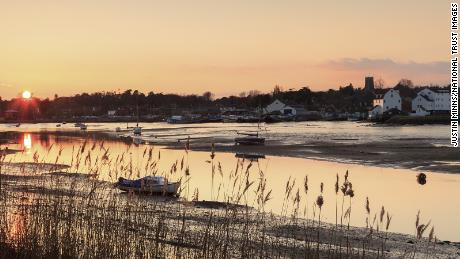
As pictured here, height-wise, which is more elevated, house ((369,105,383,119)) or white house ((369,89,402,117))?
white house ((369,89,402,117))

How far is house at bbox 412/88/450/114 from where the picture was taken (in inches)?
6171

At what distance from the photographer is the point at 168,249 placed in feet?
35.7

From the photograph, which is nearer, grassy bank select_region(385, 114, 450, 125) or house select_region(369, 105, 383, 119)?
grassy bank select_region(385, 114, 450, 125)

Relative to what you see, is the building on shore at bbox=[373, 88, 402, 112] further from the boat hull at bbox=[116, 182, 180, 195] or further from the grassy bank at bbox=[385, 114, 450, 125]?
the boat hull at bbox=[116, 182, 180, 195]

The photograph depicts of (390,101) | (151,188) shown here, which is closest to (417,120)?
(390,101)

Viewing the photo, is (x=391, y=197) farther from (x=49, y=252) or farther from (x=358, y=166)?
(x=49, y=252)

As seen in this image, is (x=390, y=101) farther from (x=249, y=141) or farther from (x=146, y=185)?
(x=146, y=185)

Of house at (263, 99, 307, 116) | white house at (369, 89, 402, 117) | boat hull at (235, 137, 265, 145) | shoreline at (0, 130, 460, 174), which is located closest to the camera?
shoreline at (0, 130, 460, 174)

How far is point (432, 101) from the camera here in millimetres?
158375

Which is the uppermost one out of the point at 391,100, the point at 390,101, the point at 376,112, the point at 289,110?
the point at 391,100

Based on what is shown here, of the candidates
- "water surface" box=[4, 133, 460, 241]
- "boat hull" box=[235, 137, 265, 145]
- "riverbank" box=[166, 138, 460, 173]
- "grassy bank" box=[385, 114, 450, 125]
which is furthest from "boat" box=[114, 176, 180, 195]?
"grassy bank" box=[385, 114, 450, 125]

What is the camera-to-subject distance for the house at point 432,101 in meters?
157

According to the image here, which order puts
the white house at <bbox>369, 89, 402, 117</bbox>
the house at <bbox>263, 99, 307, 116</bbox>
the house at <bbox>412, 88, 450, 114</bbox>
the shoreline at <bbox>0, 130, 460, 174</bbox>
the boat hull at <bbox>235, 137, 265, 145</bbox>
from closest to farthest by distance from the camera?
1. the shoreline at <bbox>0, 130, 460, 174</bbox>
2. the boat hull at <bbox>235, 137, 265, 145</bbox>
3. the house at <bbox>412, 88, 450, 114</bbox>
4. the white house at <bbox>369, 89, 402, 117</bbox>
5. the house at <bbox>263, 99, 307, 116</bbox>

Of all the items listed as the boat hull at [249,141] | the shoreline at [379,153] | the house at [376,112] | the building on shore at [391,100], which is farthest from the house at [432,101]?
the shoreline at [379,153]
